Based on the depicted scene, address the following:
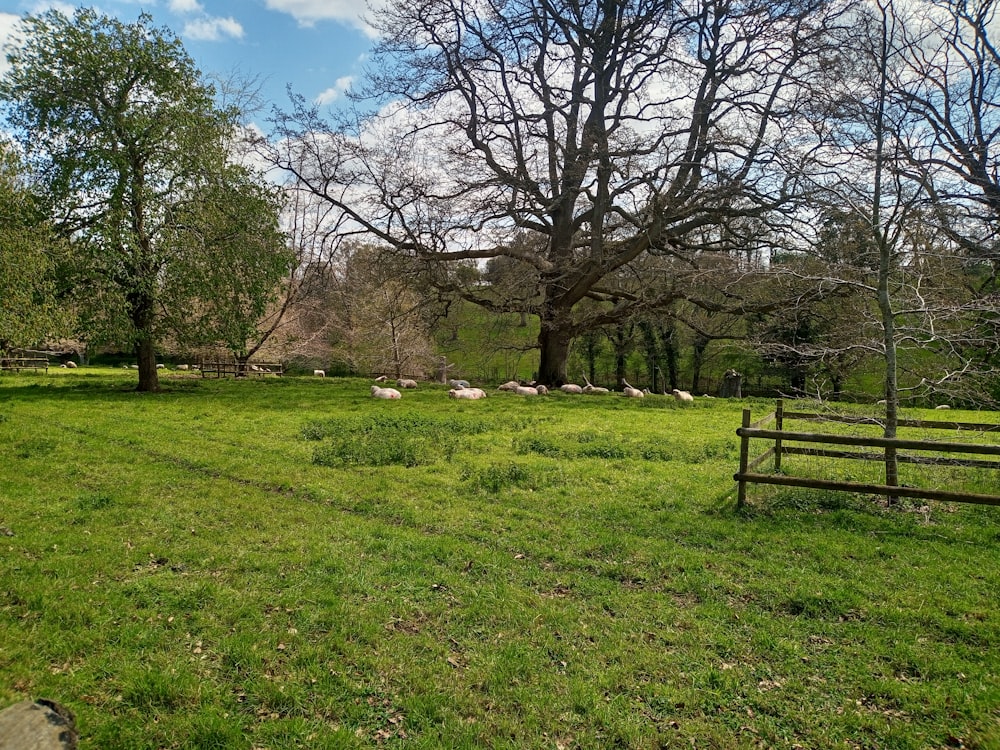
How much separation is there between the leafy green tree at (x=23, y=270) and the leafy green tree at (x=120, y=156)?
1.45m

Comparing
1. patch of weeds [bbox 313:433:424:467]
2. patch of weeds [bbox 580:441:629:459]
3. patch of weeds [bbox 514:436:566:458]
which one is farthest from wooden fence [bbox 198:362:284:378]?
patch of weeds [bbox 580:441:629:459]

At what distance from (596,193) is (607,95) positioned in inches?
156

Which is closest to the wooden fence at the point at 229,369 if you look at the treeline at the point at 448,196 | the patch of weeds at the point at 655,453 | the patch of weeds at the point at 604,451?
the treeline at the point at 448,196

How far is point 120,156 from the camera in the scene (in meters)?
19.2

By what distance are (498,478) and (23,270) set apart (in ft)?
43.5

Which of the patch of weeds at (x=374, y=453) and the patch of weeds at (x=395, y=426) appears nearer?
the patch of weeds at (x=374, y=453)

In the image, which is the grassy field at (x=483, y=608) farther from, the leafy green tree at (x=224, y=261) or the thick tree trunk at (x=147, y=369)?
the thick tree trunk at (x=147, y=369)

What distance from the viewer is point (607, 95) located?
2316 centimetres

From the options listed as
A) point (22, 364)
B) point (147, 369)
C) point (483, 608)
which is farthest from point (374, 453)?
point (22, 364)

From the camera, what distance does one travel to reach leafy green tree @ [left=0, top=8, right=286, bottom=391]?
1900 centimetres

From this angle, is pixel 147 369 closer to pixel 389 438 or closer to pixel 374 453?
pixel 389 438

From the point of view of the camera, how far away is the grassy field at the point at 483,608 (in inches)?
151

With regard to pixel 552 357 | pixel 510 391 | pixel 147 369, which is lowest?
pixel 510 391

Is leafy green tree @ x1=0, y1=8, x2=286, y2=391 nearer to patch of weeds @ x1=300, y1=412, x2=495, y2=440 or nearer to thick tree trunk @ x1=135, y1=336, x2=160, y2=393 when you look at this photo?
thick tree trunk @ x1=135, y1=336, x2=160, y2=393
